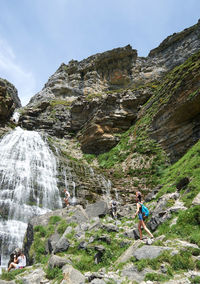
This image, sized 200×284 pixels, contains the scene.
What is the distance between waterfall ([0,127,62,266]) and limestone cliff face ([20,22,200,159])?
11093mm

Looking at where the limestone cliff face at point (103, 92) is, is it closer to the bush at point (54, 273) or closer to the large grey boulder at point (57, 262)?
the large grey boulder at point (57, 262)

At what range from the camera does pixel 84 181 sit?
21.5m

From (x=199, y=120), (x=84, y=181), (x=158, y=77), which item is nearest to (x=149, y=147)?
(x=199, y=120)

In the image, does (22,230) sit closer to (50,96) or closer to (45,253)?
(45,253)

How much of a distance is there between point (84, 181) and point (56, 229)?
35.1ft

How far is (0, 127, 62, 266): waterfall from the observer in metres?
13.7

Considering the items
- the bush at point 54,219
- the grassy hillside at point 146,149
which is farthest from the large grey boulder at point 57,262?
the grassy hillside at point 146,149

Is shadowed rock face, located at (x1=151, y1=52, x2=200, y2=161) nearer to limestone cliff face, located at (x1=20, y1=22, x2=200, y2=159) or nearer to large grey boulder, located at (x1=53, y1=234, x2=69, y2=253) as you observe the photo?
limestone cliff face, located at (x1=20, y1=22, x2=200, y2=159)

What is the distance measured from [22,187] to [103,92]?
3996 centimetres

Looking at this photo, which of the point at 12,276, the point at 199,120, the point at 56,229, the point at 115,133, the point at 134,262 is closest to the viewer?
the point at 134,262

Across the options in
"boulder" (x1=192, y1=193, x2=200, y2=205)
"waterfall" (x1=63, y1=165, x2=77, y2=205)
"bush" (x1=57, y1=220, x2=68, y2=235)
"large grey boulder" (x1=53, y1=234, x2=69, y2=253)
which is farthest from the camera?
"waterfall" (x1=63, y1=165, x2=77, y2=205)

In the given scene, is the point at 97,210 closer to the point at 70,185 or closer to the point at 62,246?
the point at 62,246

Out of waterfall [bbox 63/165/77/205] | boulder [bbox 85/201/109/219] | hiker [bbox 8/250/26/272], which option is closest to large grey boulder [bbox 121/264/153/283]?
hiker [bbox 8/250/26/272]

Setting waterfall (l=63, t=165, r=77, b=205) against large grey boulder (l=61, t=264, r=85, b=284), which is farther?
waterfall (l=63, t=165, r=77, b=205)
